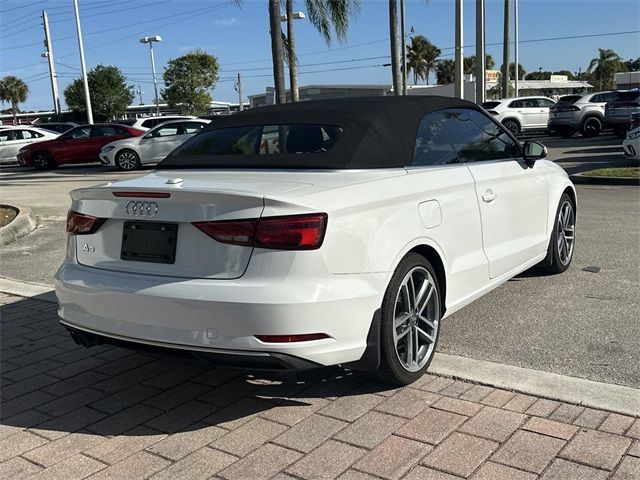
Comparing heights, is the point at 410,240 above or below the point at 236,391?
above

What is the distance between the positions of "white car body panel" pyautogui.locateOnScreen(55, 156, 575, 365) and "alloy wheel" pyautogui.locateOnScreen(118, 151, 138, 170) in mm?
16869

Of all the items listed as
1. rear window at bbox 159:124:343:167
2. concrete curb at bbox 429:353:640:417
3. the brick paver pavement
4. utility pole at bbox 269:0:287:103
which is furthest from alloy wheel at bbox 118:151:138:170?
concrete curb at bbox 429:353:640:417

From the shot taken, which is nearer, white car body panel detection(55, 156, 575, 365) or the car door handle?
white car body panel detection(55, 156, 575, 365)

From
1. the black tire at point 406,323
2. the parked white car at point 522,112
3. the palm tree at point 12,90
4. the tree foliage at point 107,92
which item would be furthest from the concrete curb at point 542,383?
the palm tree at point 12,90

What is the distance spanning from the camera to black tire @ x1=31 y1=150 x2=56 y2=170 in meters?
21.8

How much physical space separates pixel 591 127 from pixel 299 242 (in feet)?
75.5

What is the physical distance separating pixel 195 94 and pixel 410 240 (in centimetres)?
5722

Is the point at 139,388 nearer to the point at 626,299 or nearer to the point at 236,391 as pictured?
the point at 236,391

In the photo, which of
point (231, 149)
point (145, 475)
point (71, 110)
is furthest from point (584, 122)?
point (71, 110)

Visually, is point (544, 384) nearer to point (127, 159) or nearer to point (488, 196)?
point (488, 196)

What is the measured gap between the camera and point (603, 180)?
1220 cm

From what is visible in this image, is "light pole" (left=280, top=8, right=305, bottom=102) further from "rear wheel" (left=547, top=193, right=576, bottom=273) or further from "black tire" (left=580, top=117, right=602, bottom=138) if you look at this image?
"rear wheel" (left=547, top=193, right=576, bottom=273)

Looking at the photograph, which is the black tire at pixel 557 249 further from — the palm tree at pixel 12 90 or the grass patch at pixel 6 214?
the palm tree at pixel 12 90

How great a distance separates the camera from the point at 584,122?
75.9ft
